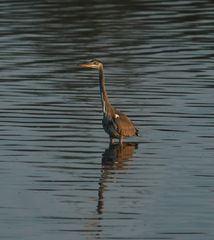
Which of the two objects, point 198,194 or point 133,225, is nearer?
point 133,225

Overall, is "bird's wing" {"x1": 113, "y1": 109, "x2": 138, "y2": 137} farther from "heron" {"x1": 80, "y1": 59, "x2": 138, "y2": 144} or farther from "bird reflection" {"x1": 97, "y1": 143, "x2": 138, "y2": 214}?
"bird reflection" {"x1": 97, "y1": 143, "x2": 138, "y2": 214}

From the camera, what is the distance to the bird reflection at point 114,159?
18469 millimetres

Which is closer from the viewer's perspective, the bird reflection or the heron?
the bird reflection

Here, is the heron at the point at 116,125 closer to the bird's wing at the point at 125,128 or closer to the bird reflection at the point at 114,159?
the bird's wing at the point at 125,128

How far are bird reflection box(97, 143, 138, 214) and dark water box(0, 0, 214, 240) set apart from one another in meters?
0.03

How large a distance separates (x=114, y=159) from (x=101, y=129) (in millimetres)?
2336

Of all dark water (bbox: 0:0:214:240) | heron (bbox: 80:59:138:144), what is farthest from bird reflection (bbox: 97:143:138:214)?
heron (bbox: 80:59:138:144)

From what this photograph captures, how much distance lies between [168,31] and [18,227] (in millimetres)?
19593

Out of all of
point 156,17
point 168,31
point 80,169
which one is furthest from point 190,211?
point 156,17

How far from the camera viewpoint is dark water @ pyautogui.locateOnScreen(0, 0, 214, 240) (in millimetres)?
16172

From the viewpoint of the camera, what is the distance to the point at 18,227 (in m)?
15.6

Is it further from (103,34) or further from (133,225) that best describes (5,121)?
(103,34)

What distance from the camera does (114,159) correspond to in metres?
20.2

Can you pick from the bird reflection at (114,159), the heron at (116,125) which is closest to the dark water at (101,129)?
the bird reflection at (114,159)
